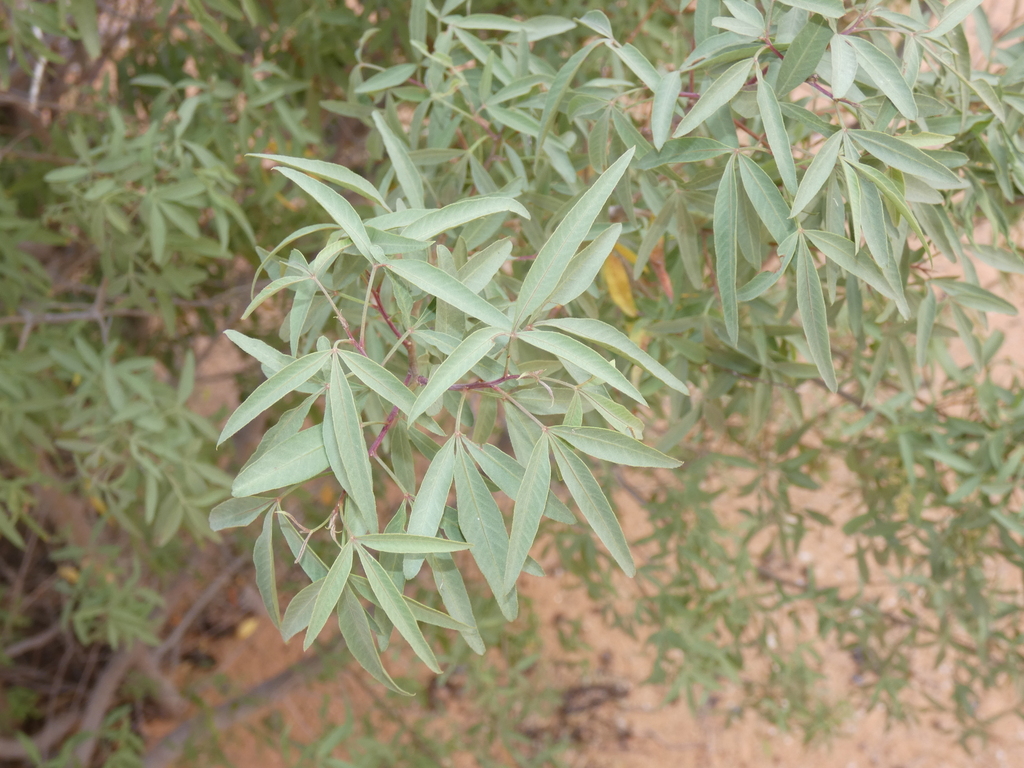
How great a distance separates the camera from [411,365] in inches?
17.4

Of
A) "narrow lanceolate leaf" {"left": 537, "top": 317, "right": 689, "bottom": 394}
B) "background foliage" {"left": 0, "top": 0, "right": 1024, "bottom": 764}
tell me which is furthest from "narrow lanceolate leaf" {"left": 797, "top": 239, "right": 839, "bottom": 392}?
"narrow lanceolate leaf" {"left": 537, "top": 317, "right": 689, "bottom": 394}

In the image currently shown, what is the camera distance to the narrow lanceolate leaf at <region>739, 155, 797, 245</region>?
18.3 inches

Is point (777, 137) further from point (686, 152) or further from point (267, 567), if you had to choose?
point (267, 567)

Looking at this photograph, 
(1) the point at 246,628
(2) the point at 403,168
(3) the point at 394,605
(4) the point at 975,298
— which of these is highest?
(2) the point at 403,168

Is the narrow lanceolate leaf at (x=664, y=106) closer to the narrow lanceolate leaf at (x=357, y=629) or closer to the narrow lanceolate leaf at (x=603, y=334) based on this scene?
the narrow lanceolate leaf at (x=603, y=334)

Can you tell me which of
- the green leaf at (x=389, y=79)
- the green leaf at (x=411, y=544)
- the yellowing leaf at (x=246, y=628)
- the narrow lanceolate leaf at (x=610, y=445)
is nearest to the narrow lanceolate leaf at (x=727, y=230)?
the narrow lanceolate leaf at (x=610, y=445)

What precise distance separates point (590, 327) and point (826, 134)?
202 mm

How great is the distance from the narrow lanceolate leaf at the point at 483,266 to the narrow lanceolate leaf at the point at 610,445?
0.10m

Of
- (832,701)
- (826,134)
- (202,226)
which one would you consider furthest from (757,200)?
(832,701)

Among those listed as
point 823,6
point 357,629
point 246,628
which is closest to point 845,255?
point 823,6

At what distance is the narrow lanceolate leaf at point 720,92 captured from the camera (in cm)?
45

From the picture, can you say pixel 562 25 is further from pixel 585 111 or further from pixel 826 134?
pixel 826 134

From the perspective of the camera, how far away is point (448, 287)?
1.29ft

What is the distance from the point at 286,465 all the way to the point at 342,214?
0.13 meters
